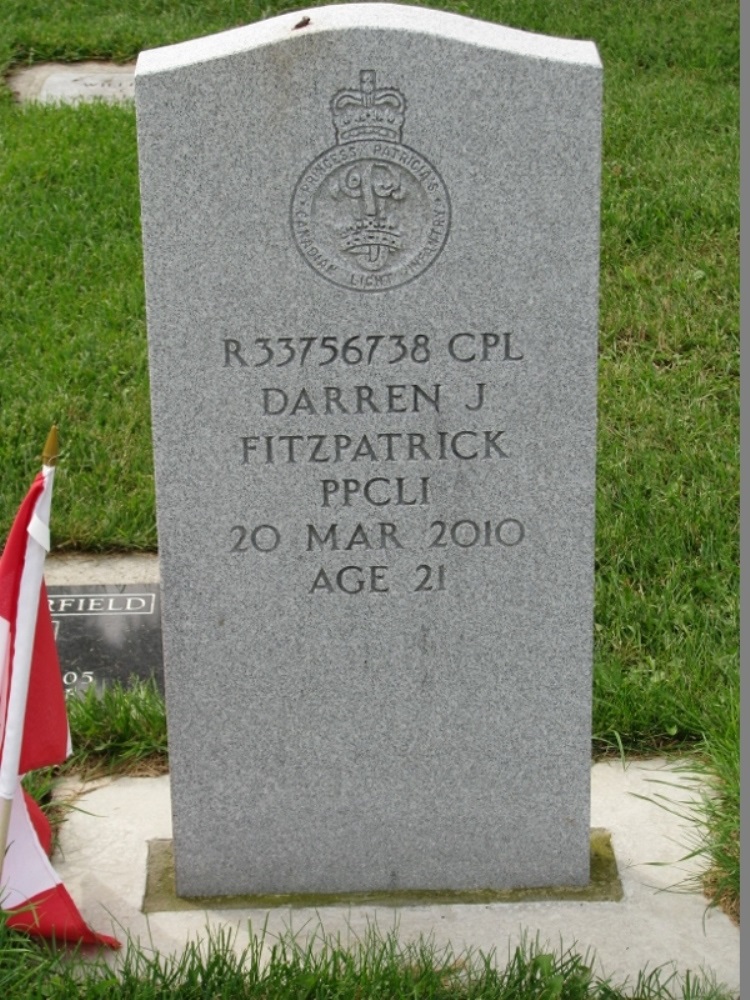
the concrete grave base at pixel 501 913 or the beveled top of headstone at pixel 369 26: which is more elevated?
the beveled top of headstone at pixel 369 26

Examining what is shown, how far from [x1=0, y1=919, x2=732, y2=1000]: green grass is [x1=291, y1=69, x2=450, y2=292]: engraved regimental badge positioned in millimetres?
1390

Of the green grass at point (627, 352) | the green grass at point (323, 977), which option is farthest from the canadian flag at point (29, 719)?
the green grass at point (627, 352)

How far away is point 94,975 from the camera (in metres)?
3.40

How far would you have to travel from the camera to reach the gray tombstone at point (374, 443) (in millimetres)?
3285

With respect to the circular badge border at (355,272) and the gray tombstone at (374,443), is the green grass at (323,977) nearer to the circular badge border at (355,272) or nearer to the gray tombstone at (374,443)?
the gray tombstone at (374,443)

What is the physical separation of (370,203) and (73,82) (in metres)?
6.24

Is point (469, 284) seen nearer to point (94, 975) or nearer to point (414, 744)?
point (414, 744)

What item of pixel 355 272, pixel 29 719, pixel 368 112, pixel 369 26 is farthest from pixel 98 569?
pixel 369 26

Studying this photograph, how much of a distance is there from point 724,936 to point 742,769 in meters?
0.40

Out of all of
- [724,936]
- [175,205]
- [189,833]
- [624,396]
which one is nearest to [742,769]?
[724,936]

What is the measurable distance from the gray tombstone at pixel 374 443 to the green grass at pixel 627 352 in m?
0.69

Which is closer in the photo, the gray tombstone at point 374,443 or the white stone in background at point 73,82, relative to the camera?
the gray tombstone at point 374,443

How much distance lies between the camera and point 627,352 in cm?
623

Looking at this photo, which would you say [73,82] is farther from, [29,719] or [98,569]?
[29,719]
